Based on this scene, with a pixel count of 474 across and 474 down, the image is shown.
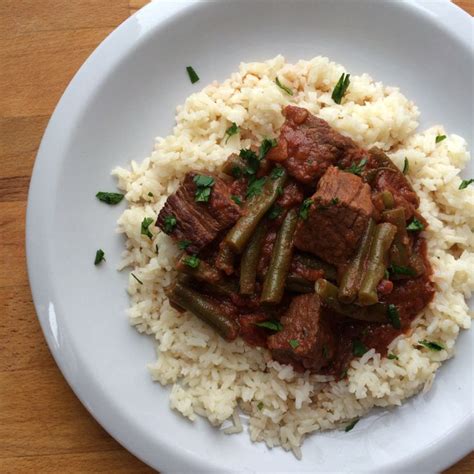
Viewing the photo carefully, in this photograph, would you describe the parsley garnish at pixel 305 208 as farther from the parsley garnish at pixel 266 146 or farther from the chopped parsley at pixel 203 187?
the chopped parsley at pixel 203 187

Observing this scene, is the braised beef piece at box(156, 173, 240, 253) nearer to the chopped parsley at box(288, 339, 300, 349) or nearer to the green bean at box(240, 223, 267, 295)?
the green bean at box(240, 223, 267, 295)

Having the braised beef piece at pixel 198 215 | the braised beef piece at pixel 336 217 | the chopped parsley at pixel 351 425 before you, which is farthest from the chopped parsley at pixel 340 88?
the chopped parsley at pixel 351 425

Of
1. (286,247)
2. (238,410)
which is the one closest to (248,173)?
(286,247)

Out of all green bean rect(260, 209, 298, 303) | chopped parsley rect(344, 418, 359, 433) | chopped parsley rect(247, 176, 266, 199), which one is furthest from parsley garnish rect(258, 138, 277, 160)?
chopped parsley rect(344, 418, 359, 433)

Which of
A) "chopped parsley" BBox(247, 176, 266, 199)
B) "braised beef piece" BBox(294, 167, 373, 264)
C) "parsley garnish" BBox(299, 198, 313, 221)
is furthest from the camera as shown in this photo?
"chopped parsley" BBox(247, 176, 266, 199)

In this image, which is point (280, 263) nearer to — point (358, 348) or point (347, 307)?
point (347, 307)

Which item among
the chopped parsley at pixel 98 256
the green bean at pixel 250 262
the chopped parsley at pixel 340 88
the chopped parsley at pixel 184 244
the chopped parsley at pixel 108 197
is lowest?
the chopped parsley at pixel 98 256
